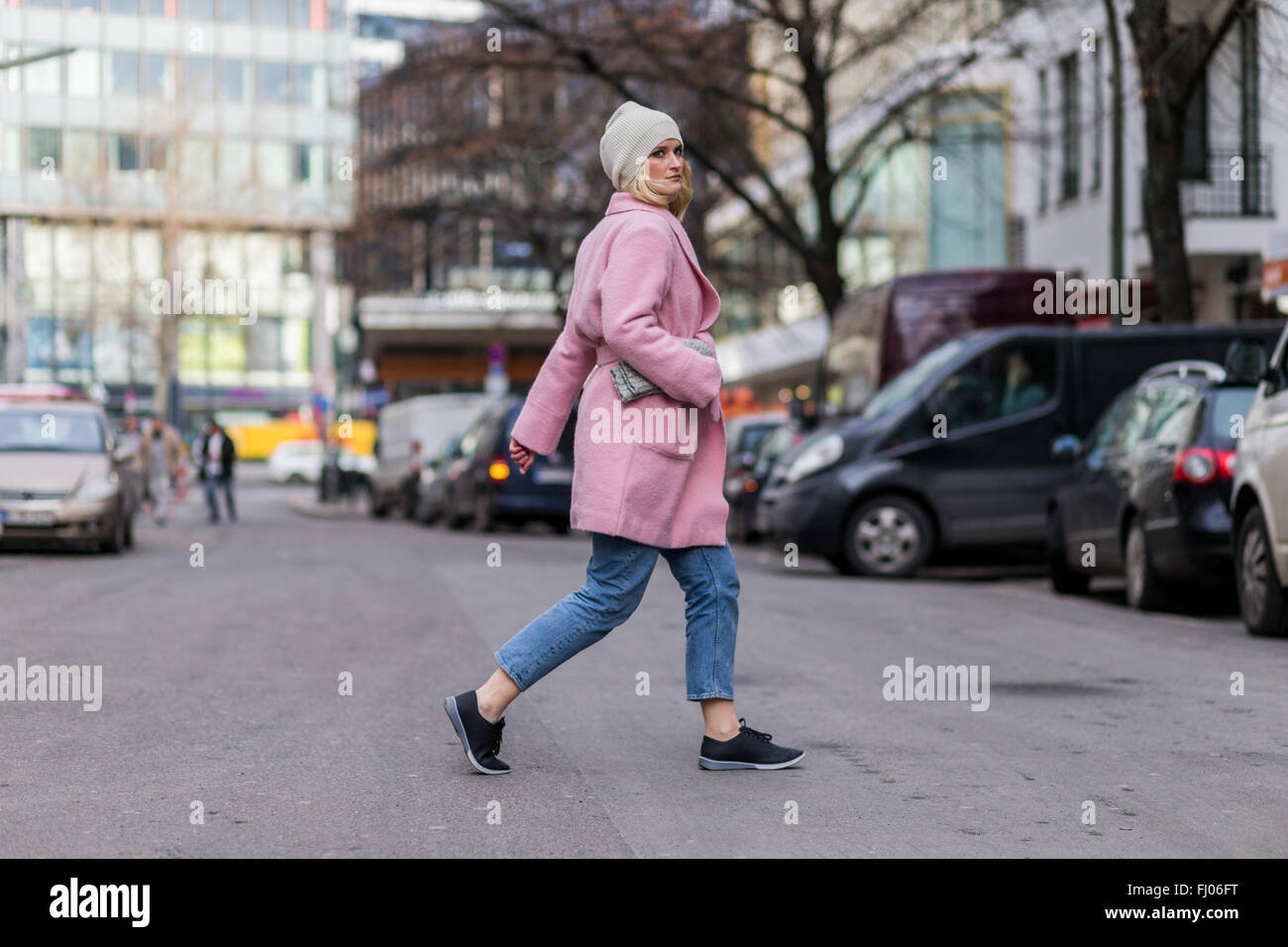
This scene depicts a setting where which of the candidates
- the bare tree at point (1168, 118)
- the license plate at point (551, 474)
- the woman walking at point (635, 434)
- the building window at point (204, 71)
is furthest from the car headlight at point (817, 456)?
the building window at point (204, 71)

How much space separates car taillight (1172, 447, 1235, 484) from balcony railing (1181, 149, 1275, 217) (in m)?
16.5

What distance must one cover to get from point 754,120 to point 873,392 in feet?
57.7

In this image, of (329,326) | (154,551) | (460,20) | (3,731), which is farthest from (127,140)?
(3,731)

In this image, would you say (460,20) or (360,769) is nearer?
(360,769)

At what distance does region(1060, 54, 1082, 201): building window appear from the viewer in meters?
31.8

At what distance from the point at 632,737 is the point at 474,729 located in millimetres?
1134

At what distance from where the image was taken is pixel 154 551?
2167cm

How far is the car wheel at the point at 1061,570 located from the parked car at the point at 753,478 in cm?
764

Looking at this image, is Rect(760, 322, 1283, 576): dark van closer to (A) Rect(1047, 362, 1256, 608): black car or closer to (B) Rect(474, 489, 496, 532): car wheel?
(A) Rect(1047, 362, 1256, 608): black car

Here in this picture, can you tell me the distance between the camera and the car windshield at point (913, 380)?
1695 cm

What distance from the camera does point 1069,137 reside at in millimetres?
32219

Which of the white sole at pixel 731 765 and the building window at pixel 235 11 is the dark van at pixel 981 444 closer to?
the white sole at pixel 731 765

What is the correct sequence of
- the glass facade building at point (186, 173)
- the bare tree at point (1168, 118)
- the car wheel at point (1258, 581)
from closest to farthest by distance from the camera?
the car wheel at point (1258, 581) < the bare tree at point (1168, 118) < the glass facade building at point (186, 173)
